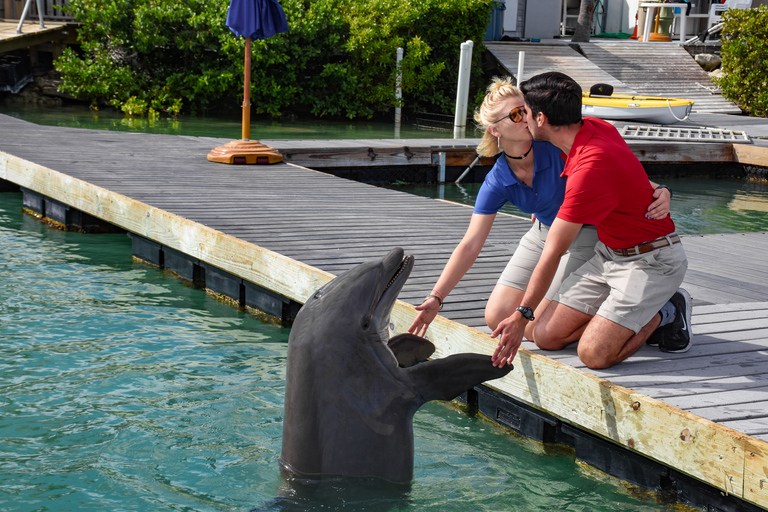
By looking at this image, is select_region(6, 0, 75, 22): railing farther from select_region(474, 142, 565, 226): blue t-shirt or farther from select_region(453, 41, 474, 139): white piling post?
select_region(474, 142, 565, 226): blue t-shirt

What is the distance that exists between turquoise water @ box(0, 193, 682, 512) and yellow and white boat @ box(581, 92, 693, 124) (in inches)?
485

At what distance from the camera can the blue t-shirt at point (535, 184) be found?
13.8 feet

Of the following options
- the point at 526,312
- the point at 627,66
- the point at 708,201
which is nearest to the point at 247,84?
the point at 526,312

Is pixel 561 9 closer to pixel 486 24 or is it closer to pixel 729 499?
pixel 486 24

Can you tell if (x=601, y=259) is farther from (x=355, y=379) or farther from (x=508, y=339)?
(x=355, y=379)

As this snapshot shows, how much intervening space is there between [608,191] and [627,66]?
2142 cm

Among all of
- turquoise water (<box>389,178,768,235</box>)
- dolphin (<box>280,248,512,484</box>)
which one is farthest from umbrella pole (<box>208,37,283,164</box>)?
dolphin (<box>280,248,512,484</box>)

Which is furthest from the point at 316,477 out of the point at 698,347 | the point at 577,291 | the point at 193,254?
the point at 193,254

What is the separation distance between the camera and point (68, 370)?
17.6ft

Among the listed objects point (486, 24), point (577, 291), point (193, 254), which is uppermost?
point (486, 24)

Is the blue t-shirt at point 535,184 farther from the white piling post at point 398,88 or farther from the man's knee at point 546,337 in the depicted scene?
the white piling post at point 398,88

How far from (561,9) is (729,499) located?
2863cm

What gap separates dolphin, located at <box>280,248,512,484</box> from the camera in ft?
10.9

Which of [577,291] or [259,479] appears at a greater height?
[577,291]
